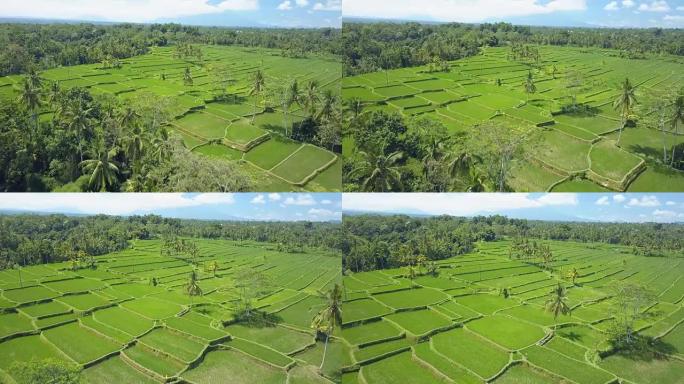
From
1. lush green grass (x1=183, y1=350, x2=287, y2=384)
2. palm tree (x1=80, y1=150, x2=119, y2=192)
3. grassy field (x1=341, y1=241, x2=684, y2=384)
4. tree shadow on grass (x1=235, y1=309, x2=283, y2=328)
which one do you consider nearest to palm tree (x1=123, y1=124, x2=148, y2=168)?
palm tree (x1=80, y1=150, x2=119, y2=192)

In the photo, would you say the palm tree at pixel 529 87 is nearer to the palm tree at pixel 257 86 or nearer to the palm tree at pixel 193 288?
the palm tree at pixel 257 86

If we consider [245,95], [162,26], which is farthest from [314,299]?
[162,26]

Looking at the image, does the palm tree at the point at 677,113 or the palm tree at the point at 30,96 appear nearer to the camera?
the palm tree at the point at 677,113

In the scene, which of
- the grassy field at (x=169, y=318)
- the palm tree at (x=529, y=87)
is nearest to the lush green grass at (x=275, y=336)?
the grassy field at (x=169, y=318)

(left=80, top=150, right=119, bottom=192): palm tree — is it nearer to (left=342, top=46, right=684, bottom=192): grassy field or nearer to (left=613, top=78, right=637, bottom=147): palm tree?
(left=342, top=46, right=684, bottom=192): grassy field

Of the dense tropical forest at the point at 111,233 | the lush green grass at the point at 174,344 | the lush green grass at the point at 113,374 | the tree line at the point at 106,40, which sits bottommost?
the lush green grass at the point at 113,374

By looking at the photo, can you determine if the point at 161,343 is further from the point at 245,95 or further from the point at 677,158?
the point at 677,158

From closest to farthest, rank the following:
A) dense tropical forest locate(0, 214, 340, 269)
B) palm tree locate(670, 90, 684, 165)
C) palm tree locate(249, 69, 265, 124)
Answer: palm tree locate(670, 90, 684, 165) < dense tropical forest locate(0, 214, 340, 269) < palm tree locate(249, 69, 265, 124)
